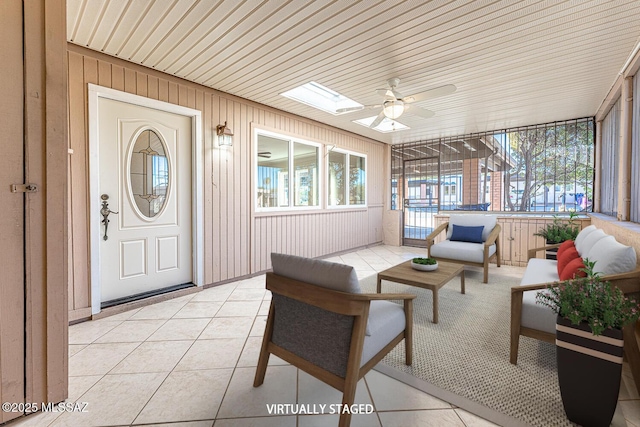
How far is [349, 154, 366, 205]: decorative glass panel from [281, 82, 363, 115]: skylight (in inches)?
72.7

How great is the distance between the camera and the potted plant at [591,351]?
1356 mm

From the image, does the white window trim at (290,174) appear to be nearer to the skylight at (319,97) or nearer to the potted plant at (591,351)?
the skylight at (319,97)

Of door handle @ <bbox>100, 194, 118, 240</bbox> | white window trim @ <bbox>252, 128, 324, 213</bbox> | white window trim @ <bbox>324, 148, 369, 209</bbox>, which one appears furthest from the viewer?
white window trim @ <bbox>324, 148, 369, 209</bbox>

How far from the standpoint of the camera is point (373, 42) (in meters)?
2.50

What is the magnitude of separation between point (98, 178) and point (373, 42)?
116 inches

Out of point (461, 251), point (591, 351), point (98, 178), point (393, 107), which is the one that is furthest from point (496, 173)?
point (98, 178)

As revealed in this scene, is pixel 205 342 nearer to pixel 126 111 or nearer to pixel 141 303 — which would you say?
pixel 141 303

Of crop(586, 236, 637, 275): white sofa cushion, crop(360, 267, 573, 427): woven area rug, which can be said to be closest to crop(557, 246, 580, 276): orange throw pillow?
crop(586, 236, 637, 275): white sofa cushion

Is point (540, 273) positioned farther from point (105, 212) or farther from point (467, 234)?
point (105, 212)

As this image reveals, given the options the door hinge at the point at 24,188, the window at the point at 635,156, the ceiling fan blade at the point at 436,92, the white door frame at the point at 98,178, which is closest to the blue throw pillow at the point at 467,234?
the window at the point at 635,156

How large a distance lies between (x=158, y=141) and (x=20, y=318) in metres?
2.30

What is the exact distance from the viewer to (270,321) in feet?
5.69

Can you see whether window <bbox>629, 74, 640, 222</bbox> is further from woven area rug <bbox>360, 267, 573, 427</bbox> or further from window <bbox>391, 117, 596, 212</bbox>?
woven area rug <bbox>360, 267, 573, 427</bbox>

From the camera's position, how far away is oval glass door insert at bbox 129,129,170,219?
3.12 m
